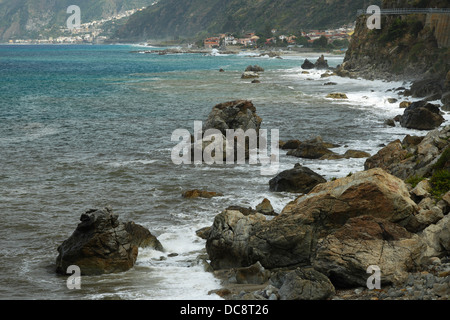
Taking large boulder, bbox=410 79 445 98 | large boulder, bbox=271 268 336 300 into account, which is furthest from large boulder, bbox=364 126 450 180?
large boulder, bbox=410 79 445 98

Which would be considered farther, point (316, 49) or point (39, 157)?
point (316, 49)

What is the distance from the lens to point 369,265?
13328 mm

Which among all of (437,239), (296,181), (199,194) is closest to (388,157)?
(296,181)

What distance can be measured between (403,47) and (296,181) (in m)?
57.6

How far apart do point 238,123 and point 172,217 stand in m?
16.8

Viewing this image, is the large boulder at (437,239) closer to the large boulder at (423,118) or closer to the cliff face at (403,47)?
the large boulder at (423,118)

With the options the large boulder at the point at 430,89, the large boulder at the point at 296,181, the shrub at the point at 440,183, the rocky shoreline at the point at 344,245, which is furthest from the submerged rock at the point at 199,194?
the large boulder at the point at 430,89

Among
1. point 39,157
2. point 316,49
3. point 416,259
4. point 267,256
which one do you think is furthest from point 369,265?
point 316,49

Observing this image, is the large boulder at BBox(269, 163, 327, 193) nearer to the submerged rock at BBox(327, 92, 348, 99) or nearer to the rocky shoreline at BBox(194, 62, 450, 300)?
the rocky shoreline at BBox(194, 62, 450, 300)

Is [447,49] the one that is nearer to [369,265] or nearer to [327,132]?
[327,132]

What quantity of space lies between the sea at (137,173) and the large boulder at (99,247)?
483 millimetres

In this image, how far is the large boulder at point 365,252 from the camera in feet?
43.6

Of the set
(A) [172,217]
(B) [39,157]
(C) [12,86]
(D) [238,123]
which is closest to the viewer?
(A) [172,217]

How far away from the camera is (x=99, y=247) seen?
632 inches
